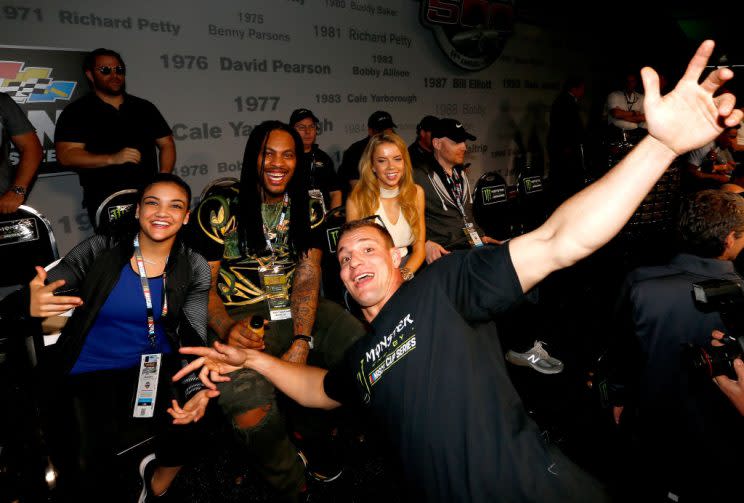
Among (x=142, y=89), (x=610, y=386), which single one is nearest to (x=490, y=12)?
(x=142, y=89)

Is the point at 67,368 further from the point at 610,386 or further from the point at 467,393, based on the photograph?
the point at 610,386

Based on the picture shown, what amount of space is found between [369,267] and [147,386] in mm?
1169

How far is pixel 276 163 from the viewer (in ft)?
8.43

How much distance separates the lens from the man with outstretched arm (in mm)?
1049

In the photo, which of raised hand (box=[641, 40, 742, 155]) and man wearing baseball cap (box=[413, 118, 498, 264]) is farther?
man wearing baseball cap (box=[413, 118, 498, 264])

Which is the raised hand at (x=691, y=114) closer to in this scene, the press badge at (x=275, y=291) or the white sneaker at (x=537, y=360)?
the press badge at (x=275, y=291)

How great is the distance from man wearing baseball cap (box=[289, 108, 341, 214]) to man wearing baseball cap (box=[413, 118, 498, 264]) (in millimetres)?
1226

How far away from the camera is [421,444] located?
1215 millimetres

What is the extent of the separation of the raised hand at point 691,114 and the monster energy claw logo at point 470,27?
21.5 ft

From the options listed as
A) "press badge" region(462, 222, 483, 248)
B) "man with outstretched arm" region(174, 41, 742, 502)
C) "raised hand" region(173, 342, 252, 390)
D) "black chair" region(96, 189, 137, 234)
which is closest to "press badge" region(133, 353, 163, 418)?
"raised hand" region(173, 342, 252, 390)

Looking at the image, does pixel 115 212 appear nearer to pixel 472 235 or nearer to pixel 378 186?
pixel 378 186

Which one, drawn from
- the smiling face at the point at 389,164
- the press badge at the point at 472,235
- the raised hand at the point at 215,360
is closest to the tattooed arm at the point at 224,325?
the raised hand at the point at 215,360

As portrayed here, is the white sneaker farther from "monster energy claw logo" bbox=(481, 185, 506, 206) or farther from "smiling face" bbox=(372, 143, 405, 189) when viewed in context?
"smiling face" bbox=(372, 143, 405, 189)

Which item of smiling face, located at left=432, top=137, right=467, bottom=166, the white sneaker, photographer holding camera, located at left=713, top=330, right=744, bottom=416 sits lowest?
the white sneaker
